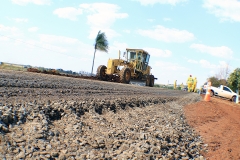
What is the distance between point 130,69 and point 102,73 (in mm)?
2198

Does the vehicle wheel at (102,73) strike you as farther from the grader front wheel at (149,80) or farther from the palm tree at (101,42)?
the palm tree at (101,42)

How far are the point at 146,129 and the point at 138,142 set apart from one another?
2.98 ft

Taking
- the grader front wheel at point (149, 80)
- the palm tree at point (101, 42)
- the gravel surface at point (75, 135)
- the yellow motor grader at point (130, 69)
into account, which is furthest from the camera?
the palm tree at point (101, 42)

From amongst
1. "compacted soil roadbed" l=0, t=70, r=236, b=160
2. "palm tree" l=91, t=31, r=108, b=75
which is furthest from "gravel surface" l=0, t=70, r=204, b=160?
"palm tree" l=91, t=31, r=108, b=75

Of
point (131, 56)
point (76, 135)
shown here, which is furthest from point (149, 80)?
point (76, 135)

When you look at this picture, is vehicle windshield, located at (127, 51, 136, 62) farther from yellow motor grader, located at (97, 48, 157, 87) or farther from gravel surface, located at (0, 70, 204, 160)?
gravel surface, located at (0, 70, 204, 160)

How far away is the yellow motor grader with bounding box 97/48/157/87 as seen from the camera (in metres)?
18.3

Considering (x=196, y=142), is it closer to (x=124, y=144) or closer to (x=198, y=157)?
(x=198, y=157)

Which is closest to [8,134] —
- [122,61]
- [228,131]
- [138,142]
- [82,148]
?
[82,148]

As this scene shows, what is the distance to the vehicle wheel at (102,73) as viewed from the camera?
1883 cm

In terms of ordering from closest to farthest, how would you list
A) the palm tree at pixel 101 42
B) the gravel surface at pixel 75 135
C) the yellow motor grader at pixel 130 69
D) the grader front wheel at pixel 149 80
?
the gravel surface at pixel 75 135 → the yellow motor grader at pixel 130 69 → the grader front wheel at pixel 149 80 → the palm tree at pixel 101 42

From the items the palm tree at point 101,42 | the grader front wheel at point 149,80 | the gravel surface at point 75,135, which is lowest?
the gravel surface at point 75,135

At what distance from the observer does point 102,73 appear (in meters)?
19.1

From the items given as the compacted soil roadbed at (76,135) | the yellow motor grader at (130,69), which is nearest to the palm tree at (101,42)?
the yellow motor grader at (130,69)
